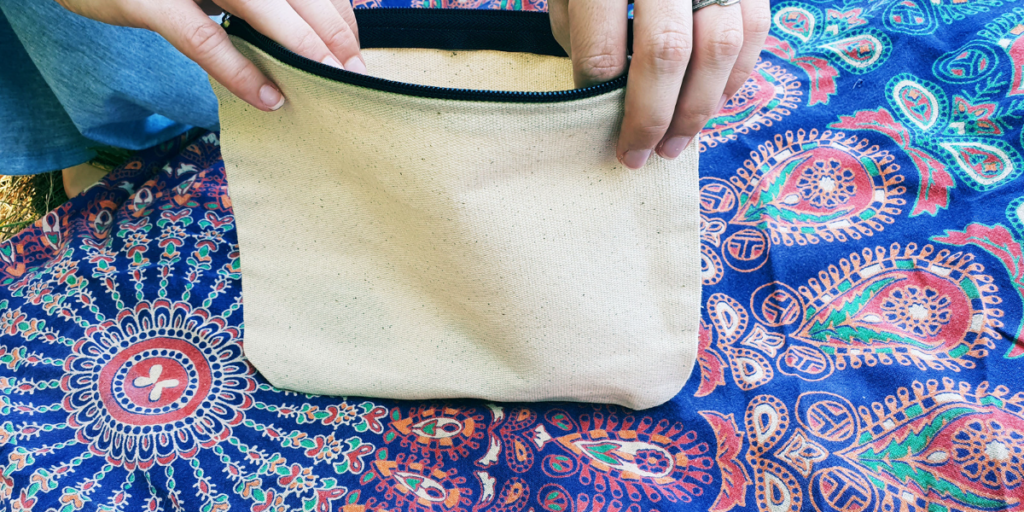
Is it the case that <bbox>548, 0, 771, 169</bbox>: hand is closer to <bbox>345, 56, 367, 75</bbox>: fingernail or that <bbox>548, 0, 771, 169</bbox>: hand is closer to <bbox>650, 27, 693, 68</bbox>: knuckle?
<bbox>650, 27, 693, 68</bbox>: knuckle

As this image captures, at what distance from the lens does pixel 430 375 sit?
0.59 metres

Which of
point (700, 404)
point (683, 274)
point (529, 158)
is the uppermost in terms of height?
point (529, 158)

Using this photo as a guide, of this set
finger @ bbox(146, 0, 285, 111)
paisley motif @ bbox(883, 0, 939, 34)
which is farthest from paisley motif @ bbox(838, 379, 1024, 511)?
finger @ bbox(146, 0, 285, 111)

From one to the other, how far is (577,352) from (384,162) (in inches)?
9.7

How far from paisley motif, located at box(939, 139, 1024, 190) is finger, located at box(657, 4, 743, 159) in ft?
1.45

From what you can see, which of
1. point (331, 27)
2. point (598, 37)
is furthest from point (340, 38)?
point (598, 37)

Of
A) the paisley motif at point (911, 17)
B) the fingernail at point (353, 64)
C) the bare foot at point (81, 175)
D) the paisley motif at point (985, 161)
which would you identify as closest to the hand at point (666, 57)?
the fingernail at point (353, 64)

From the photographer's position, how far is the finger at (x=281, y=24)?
477mm

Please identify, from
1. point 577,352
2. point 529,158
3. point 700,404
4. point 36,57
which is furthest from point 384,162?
point 36,57

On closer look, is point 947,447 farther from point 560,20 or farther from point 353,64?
point 353,64

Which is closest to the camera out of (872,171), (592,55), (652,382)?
(592,55)

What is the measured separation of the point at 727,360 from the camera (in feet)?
2.09

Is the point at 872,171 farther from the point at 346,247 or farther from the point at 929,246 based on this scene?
the point at 346,247

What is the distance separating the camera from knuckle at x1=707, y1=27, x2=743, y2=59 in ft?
1.43
